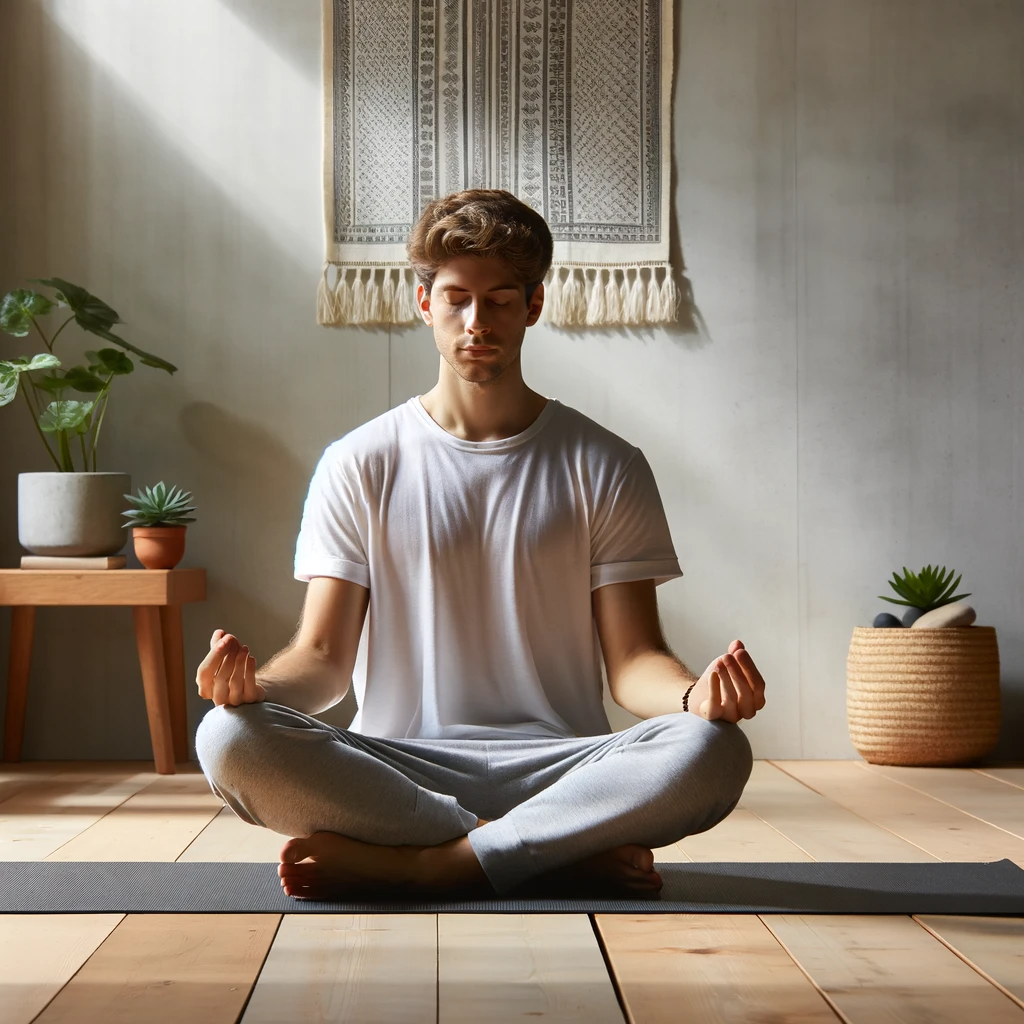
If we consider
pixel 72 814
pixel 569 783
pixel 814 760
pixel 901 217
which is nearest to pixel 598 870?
pixel 569 783

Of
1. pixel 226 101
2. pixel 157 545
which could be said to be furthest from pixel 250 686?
pixel 226 101

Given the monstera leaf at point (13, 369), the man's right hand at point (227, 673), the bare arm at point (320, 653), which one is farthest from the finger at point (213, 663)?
the monstera leaf at point (13, 369)

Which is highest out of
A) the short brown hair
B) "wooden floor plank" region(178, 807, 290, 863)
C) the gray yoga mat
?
the short brown hair

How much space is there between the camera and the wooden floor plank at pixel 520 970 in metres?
1.21

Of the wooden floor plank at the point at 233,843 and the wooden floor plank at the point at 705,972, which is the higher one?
the wooden floor plank at the point at 705,972

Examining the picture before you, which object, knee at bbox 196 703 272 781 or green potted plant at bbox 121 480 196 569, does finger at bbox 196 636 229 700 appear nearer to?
knee at bbox 196 703 272 781

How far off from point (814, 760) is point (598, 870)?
1767 millimetres

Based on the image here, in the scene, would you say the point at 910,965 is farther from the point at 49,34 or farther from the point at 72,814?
the point at 49,34

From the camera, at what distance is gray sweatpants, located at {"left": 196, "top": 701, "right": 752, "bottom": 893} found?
157 cm

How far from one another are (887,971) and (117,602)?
208 cm

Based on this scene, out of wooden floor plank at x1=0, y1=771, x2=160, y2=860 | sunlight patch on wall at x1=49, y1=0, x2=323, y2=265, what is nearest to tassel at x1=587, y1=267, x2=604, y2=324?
sunlight patch on wall at x1=49, y1=0, x2=323, y2=265

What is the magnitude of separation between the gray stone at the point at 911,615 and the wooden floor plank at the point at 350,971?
1.99 m

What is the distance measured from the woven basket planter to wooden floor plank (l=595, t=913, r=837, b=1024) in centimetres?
167

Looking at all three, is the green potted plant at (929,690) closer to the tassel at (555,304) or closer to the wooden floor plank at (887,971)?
the tassel at (555,304)
